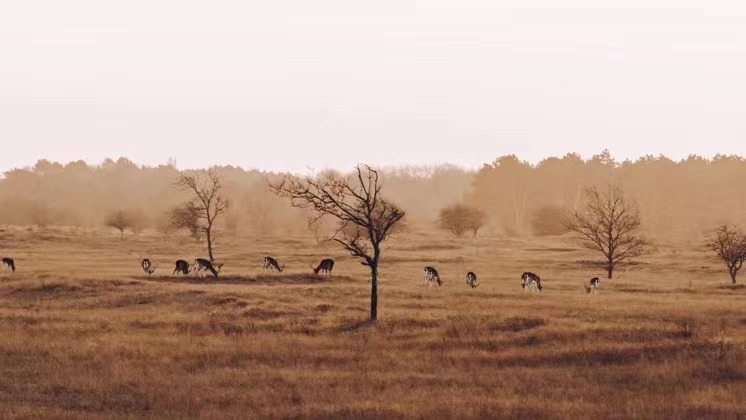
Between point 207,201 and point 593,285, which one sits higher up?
point 207,201

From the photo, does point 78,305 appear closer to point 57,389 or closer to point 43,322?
point 43,322

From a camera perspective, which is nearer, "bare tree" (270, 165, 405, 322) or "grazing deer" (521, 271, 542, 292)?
"bare tree" (270, 165, 405, 322)

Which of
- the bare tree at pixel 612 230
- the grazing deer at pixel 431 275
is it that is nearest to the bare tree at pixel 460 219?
the bare tree at pixel 612 230

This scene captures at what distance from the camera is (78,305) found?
3512cm

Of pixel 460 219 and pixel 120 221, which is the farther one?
pixel 460 219

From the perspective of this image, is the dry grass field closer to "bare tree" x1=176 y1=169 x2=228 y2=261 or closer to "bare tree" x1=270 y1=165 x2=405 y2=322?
"bare tree" x1=270 y1=165 x2=405 y2=322

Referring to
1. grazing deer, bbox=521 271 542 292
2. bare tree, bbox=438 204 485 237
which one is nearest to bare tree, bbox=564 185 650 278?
grazing deer, bbox=521 271 542 292

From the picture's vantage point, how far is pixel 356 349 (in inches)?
971

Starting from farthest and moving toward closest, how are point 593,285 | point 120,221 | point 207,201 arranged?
point 120,221 < point 207,201 < point 593,285

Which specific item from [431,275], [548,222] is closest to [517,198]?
[548,222]

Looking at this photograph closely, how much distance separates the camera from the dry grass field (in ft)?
56.4

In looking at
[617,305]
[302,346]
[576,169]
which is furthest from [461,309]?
[576,169]

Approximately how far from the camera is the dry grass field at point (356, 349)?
17.2 m

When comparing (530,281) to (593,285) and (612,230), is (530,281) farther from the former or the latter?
(612,230)
